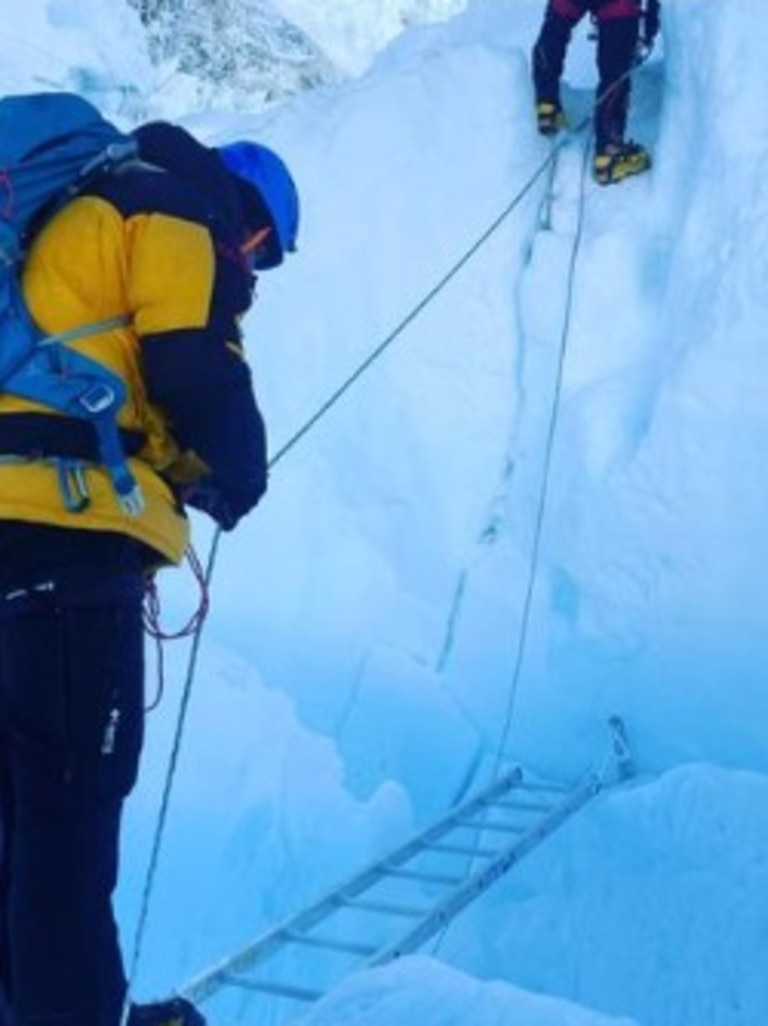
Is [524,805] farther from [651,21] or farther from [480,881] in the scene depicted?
[651,21]

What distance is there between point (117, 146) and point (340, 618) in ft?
9.57

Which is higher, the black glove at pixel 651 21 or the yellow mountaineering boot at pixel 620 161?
the black glove at pixel 651 21

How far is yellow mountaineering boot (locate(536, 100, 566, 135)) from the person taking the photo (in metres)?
4.64

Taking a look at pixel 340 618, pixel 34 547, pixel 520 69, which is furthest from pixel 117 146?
pixel 520 69

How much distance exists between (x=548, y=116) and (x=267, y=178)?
312cm

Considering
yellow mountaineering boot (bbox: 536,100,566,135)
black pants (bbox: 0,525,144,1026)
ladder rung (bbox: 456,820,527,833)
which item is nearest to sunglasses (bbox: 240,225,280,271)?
black pants (bbox: 0,525,144,1026)

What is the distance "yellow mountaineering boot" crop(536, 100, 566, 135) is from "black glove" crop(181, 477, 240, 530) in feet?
10.9

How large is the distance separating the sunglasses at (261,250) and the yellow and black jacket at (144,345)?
95 mm

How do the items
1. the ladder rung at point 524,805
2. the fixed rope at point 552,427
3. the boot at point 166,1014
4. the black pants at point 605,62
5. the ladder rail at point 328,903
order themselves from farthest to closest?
the black pants at point 605,62 → the fixed rope at point 552,427 → the ladder rung at point 524,805 → the ladder rail at point 328,903 → the boot at point 166,1014

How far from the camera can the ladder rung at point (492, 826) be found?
3.15 metres

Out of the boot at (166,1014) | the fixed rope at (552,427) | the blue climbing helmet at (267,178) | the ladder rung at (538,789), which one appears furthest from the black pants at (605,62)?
the boot at (166,1014)

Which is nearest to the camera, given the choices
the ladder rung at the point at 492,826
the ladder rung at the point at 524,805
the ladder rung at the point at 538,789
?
the ladder rung at the point at 492,826

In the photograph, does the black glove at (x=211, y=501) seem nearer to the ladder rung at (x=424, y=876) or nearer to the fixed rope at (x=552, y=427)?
the ladder rung at (x=424, y=876)

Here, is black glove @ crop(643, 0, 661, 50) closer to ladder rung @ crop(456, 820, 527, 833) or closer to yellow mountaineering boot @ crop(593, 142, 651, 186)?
yellow mountaineering boot @ crop(593, 142, 651, 186)
